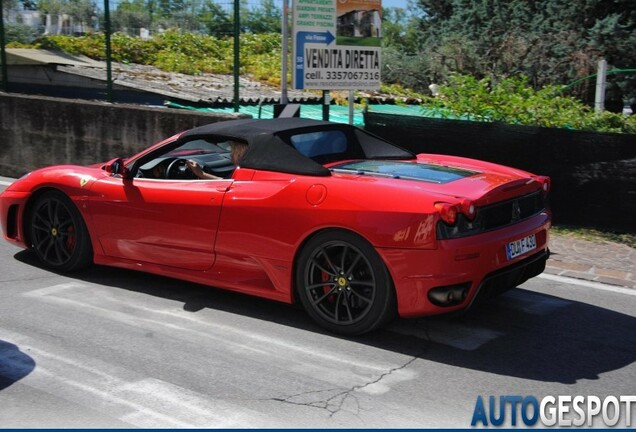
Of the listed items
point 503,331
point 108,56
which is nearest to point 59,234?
point 503,331

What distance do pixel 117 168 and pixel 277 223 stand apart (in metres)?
1.79

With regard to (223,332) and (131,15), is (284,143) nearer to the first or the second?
(223,332)

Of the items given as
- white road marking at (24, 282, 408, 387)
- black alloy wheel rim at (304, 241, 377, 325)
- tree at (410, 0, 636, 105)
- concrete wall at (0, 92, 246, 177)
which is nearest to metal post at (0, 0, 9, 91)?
concrete wall at (0, 92, 246, 177)

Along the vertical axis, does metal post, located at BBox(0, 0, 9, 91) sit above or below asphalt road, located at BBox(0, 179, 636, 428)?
above

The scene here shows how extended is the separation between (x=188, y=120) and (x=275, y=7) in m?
3.98

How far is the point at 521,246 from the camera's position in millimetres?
5621

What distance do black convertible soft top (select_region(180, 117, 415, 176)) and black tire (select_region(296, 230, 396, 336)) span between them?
0.56m

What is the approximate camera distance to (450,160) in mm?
6637

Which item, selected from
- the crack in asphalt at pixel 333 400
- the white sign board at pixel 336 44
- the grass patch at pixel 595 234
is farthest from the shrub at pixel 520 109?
the crack in asphalt at pixel 333 400

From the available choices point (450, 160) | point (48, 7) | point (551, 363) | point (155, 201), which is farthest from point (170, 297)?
point (48, 7)

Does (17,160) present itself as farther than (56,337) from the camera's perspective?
Yes

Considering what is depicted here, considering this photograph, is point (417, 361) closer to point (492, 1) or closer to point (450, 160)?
point (450, 160)

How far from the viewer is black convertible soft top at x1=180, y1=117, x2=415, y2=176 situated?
588 cm

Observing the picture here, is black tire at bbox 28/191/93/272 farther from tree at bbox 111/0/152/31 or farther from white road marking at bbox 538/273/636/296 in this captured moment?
→ tree at bbox 111/0/152/31
